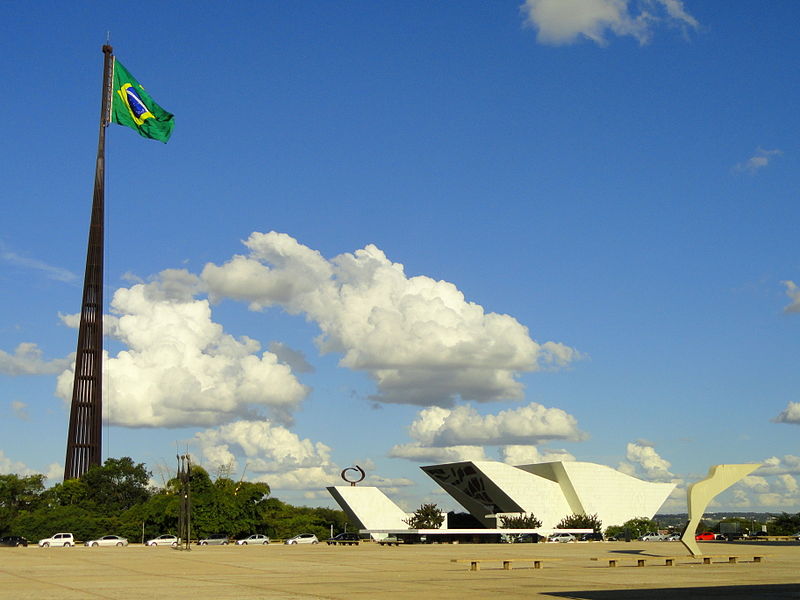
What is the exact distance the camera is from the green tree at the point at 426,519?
88812mm

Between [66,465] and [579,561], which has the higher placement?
[66,465]

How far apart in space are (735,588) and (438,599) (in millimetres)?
9161

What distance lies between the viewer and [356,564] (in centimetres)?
4244

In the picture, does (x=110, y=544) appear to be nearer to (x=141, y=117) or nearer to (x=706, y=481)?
(x=141, y=117)

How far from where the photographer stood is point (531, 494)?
3708 inches

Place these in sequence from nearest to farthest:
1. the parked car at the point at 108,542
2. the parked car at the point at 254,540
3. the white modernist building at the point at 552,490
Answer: the parked car at the point at 108,542
the parked car at the point at 254,540
the white modernist building at the point at 552,490

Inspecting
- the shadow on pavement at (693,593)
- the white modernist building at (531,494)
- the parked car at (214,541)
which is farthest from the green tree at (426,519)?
the shadow on pavement at (693,593)

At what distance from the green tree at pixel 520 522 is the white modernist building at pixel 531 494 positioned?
4.17ft

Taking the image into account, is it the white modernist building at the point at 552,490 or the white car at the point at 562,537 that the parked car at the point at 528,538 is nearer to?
the white car at the point at 562,537

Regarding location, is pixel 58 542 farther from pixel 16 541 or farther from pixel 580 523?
pixel 580 523

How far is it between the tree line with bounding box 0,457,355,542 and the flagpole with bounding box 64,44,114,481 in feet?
10.0

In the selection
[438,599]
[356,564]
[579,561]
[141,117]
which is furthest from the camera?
[141,117]

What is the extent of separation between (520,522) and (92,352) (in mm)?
51640

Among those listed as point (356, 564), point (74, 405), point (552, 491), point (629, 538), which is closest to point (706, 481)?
point (356, 564)
